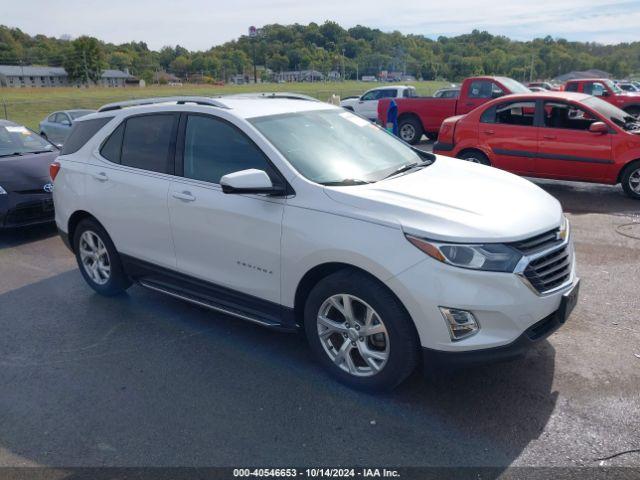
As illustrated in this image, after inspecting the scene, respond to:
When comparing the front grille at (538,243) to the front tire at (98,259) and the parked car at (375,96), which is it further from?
the parked car at (375,96)

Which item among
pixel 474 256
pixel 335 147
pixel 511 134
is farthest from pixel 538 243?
pixel 511 134

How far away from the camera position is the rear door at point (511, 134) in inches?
356

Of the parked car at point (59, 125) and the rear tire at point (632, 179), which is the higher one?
→ the rear tire at point (632, 179)

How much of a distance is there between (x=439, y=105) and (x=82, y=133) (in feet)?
40.1

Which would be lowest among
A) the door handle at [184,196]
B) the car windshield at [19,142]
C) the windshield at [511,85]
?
the car windshield at [19,142]

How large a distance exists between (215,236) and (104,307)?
1.74 m

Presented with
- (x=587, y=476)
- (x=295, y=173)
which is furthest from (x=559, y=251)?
(x=295, y=173)

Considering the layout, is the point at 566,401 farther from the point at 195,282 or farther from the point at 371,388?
the point at 195,282

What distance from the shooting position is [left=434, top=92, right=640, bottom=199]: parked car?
8.45 m

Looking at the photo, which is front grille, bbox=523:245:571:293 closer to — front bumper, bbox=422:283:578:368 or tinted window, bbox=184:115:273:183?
front bumper, bbox=422:283:578:368

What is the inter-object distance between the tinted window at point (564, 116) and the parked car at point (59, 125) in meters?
12.8

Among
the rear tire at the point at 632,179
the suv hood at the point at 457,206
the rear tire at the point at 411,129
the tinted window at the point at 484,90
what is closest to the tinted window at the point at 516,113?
the rear tire at the point at 632,179

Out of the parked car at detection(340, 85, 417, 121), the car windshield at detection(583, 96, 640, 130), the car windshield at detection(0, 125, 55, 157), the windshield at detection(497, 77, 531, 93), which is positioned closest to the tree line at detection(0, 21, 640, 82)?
the parked car at detection(340, 85, 417, 121)

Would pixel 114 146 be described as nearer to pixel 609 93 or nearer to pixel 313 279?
pixel 313 279
